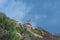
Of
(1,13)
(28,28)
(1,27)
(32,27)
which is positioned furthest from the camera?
(32,27)

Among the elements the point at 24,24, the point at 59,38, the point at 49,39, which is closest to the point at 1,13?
the point at 49,39

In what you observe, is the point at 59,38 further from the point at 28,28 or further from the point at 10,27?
the point at 10,27

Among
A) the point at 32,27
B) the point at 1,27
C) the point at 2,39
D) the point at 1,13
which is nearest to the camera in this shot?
the point at 2,39

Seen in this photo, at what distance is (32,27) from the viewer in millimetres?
64875

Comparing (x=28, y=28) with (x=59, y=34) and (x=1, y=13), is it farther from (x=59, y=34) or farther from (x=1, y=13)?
(x=1, y=13)

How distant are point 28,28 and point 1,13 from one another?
20.6 metres

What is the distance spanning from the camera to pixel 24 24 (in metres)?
62.2

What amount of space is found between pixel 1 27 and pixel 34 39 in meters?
17.1

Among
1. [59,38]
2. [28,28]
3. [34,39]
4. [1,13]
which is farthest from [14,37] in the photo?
[28,28]

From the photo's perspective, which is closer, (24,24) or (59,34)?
(59,34)

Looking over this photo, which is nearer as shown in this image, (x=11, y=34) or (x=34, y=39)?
(x=11, y=34)

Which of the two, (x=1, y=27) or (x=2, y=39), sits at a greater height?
(x=1, y=27)

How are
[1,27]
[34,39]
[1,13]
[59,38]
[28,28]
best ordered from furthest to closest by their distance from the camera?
[28,28] < [59,38] < [34,39] < [1,13] < [1,27]

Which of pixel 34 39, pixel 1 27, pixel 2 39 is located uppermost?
pixel 34 39
